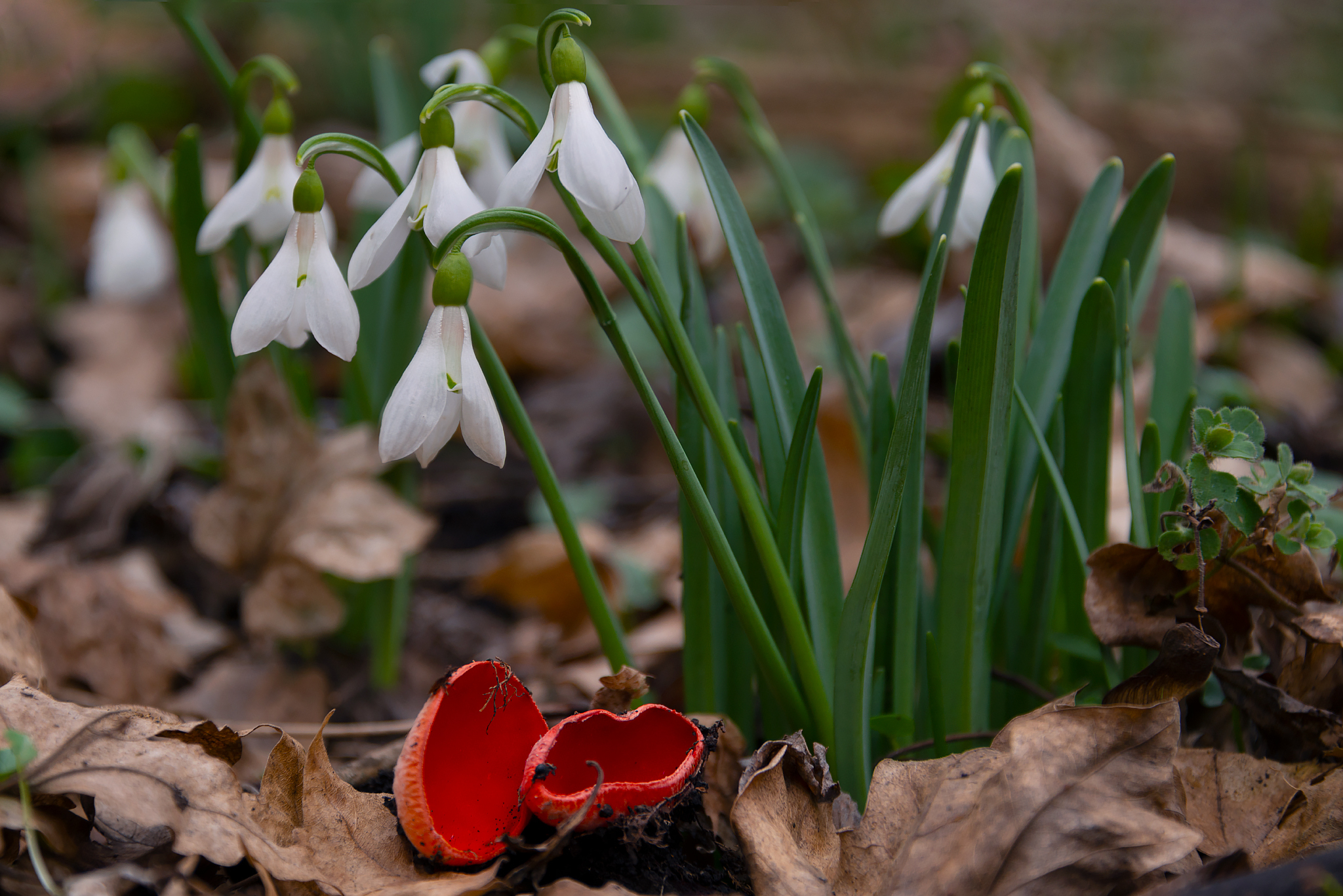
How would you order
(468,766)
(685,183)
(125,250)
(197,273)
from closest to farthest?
(468,766)
(685,183)
(197,273)
(125,250)

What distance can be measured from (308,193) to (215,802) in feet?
1.73

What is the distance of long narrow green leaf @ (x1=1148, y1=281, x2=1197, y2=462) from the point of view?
1177 mm

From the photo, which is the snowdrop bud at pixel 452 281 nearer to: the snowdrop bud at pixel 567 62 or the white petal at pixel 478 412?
the white petal at pixel 478 412

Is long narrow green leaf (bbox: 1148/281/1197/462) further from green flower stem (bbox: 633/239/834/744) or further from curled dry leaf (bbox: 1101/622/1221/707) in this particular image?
green flower stem (bbox: 633/239/834/744)

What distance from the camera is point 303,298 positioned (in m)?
0.84

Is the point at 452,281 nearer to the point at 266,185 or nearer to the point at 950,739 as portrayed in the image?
the point at 266,185

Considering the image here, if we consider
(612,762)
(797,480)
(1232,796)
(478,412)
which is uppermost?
(478,412)

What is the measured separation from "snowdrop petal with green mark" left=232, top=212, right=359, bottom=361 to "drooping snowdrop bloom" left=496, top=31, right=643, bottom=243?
0.55 feet

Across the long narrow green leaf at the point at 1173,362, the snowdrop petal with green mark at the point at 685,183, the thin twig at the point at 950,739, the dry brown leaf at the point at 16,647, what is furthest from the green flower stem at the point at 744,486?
the dry brown leaf at the point at 16,647

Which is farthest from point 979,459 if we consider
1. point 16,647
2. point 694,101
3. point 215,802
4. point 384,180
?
point 16,647

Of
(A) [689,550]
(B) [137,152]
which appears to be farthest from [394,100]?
(A) [689,550]

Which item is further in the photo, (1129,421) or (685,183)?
(685,183)

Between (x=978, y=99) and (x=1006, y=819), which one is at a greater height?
(x=978, y=99)

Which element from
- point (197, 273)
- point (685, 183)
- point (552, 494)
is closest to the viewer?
point (552, 494)
